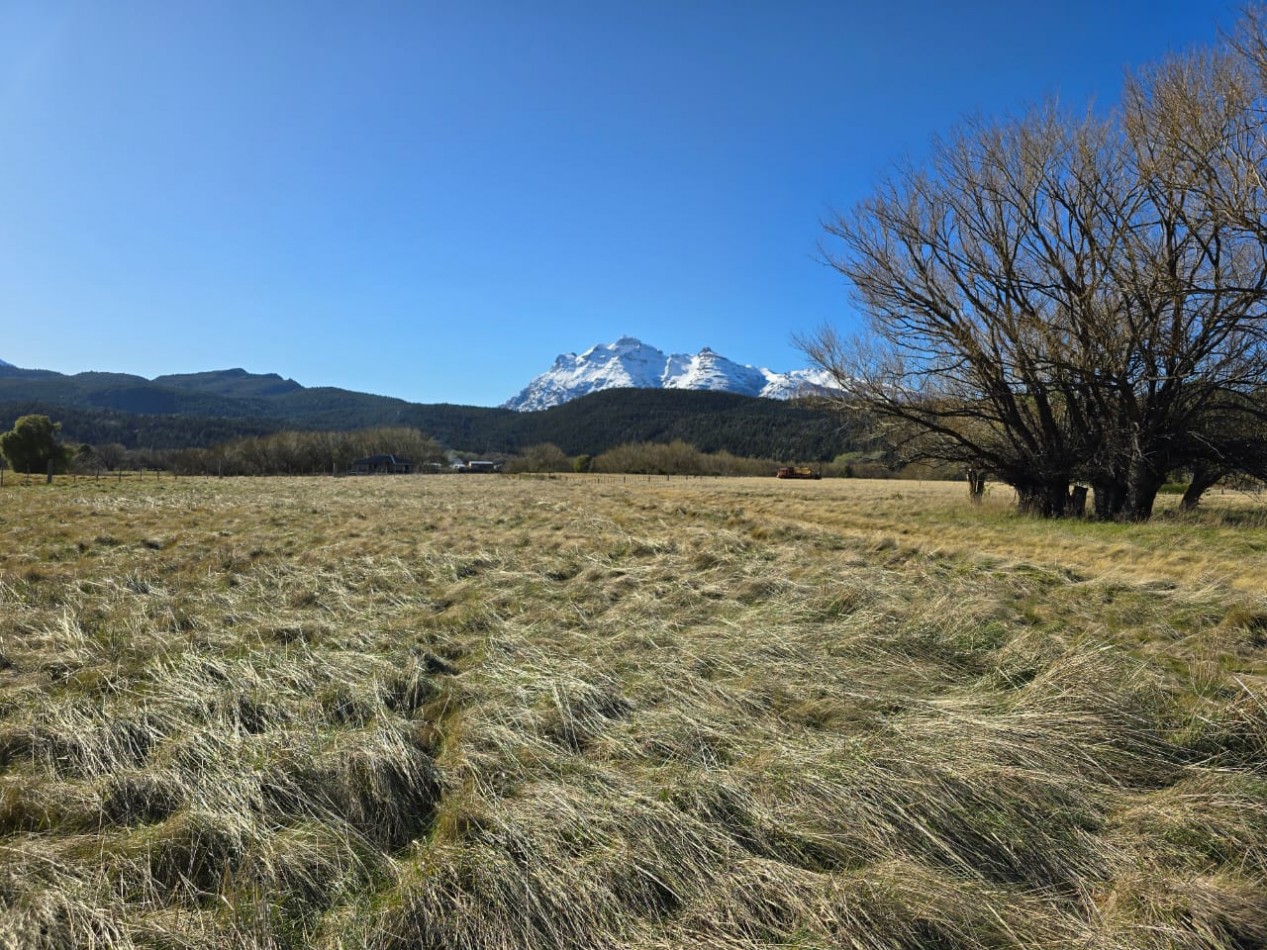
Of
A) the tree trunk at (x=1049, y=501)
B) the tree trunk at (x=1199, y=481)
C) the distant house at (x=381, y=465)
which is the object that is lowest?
the distant house at (x=381, y=465)

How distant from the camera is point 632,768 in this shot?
3.62 meters

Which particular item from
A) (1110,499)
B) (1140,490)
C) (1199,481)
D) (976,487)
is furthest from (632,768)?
(976,487)

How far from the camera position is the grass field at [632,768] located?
2.50m

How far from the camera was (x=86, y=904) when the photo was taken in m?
2.46

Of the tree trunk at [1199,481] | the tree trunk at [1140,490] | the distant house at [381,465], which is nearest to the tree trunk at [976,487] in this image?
the tree trunk at [1199,481]

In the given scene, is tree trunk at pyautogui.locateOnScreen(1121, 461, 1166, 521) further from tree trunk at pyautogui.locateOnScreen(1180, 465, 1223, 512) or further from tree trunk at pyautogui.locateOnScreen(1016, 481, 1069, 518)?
tree trunk at pyautogui.locateOnScreen(1180, 465, 1223, 512)

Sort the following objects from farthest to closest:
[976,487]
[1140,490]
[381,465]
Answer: [381,465] → [976,487] → [1140,490]

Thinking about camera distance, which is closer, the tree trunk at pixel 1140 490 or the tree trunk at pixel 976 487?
the tree trunk at pixel 1140 490

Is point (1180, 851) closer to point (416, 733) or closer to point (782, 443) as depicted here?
point (416, 733)

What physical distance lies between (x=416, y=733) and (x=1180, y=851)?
4.12 meters

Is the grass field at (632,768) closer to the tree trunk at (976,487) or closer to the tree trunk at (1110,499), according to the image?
the tree trunk at (1110,499)

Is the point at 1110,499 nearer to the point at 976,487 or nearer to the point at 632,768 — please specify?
the point at 976,487

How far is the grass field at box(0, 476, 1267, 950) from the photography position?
98.4 inches

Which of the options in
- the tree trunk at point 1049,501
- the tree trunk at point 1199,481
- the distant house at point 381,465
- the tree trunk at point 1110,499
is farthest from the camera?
the distant house at point 381,465
